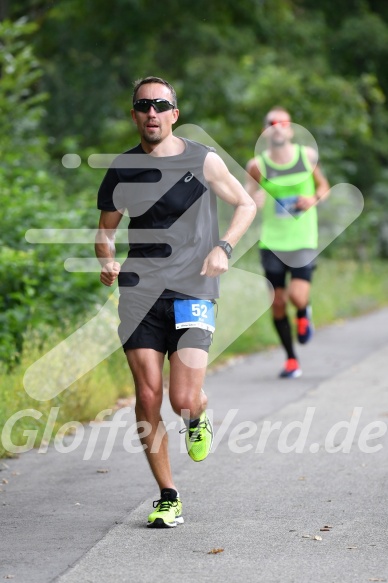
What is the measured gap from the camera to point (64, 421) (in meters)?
8.62

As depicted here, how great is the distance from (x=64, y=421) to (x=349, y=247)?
20.2 m

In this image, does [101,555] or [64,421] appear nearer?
[101,555]

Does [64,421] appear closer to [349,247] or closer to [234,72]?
[234,72]

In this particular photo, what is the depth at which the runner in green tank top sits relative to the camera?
1091cm

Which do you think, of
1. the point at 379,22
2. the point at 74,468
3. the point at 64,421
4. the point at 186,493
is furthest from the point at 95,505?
the point at 379,22

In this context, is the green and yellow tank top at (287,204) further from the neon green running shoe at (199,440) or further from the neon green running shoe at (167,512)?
the neon green running shoe at (167,512)

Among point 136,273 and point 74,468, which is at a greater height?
point 136,273

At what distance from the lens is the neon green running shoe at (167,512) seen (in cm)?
573

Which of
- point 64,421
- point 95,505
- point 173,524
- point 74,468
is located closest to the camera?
point 173,524

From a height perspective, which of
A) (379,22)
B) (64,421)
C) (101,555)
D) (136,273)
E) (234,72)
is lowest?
(101,555)

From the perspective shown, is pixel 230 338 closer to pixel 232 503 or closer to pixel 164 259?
pixel 232 503

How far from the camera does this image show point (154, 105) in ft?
19.2

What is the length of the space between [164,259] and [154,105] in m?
0.73

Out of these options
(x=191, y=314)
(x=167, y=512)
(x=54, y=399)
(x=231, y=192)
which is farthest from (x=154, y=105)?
(x=54, y=399)
